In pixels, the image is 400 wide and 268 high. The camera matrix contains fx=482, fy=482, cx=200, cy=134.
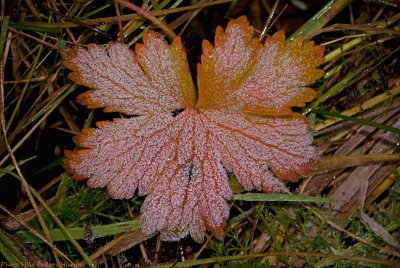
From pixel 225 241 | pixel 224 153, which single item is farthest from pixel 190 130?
pixel 225 241

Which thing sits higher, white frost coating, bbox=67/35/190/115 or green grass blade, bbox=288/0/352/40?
green grass blade, bbox=288/0/352/40

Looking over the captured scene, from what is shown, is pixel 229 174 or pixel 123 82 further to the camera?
pixel 229 174

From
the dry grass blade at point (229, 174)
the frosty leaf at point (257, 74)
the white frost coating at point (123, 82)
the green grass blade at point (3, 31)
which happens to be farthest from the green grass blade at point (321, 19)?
the green grass blade at point (3, 31)

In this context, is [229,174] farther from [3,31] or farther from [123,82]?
[3,31]

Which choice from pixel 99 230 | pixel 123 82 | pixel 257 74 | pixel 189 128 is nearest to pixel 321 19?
pixel 257 74

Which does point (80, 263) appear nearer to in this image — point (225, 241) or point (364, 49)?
point (225, 241)

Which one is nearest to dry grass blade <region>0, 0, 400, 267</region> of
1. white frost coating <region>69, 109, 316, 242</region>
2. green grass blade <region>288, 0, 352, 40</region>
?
green grass blade <region>288, 0, 352, 40</region>

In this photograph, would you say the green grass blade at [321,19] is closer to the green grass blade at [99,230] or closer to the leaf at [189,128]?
the leaf at [189,128]

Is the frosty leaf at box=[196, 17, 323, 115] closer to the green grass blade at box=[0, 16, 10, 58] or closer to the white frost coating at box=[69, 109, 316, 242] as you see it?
the white frost coating at box=[69, 109, 316, 242]
